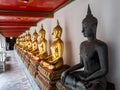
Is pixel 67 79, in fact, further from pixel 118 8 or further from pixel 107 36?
pixel 118 8

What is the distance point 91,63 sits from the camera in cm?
143

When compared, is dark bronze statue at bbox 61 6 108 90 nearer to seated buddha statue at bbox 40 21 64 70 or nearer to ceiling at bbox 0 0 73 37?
seated buddha statue at bbox 40 21 64 70

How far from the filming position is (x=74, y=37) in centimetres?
223

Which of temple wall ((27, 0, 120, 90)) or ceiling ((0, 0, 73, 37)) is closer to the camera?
temple wall ((27, 0, 120, 90))

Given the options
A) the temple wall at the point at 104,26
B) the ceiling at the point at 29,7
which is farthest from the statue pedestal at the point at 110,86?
the ceiling at the point at 29,7

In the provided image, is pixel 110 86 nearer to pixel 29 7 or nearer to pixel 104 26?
pixel 104 26

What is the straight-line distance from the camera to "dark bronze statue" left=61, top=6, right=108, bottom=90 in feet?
4.29

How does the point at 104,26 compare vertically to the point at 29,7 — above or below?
below

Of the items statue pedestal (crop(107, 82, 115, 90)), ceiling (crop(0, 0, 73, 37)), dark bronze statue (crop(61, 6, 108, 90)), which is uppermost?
ceiling (crop(0, 0, 73, 37))

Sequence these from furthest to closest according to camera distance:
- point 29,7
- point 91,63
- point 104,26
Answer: point 29,7 → point 104,26 → point 91,63

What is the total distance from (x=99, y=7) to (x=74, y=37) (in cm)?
67

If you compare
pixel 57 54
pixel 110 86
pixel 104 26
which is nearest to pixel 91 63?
pixel 110 86

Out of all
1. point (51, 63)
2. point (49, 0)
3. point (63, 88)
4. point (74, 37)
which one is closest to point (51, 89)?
point (51, 63)

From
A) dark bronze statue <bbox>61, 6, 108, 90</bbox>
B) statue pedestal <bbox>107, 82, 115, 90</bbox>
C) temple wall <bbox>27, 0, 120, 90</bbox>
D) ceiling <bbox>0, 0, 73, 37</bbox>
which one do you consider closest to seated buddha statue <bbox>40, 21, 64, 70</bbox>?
temple wall <bbox>27, 0, 120, 90</bbox>
